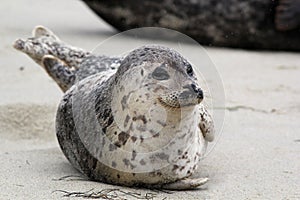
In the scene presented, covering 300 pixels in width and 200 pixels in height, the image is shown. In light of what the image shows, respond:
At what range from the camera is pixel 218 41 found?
7191 mm

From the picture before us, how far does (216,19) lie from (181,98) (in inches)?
179

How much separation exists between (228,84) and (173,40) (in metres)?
1.58

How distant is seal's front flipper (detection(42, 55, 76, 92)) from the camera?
162 inches

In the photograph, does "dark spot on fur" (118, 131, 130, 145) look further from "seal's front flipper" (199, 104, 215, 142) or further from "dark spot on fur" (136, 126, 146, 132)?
"seal's front flipper" (199, 104, 215, 142)

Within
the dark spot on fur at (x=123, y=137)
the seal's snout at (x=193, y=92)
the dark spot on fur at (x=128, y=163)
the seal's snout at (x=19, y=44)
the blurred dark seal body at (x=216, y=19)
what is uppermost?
the blurred dark seal body at (x=216, y=19)

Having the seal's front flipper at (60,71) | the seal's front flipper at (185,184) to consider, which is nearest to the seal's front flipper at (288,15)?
the seal's front flipper at (60,71)

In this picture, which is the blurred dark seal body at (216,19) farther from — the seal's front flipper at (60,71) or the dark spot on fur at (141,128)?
the dark spot on fur at (141,128)

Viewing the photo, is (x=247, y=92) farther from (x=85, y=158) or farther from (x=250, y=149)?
(x=85, y=158)

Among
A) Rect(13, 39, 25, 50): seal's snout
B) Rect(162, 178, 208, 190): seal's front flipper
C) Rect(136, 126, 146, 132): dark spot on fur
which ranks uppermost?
Rect(13, 39, 25, 50): seal's snout

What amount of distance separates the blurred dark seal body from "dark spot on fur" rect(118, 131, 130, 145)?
14.1 ft

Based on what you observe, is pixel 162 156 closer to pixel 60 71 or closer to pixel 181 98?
pixel 181 98

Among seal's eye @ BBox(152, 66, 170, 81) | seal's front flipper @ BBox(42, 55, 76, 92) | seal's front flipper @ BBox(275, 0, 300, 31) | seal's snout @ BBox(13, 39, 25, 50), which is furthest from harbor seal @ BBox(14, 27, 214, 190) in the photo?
seal's front flipper @ BBox(275, 0, 300, 31)

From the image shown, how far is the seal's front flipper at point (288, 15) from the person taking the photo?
6.79 meters

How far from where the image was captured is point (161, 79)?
110 inches
